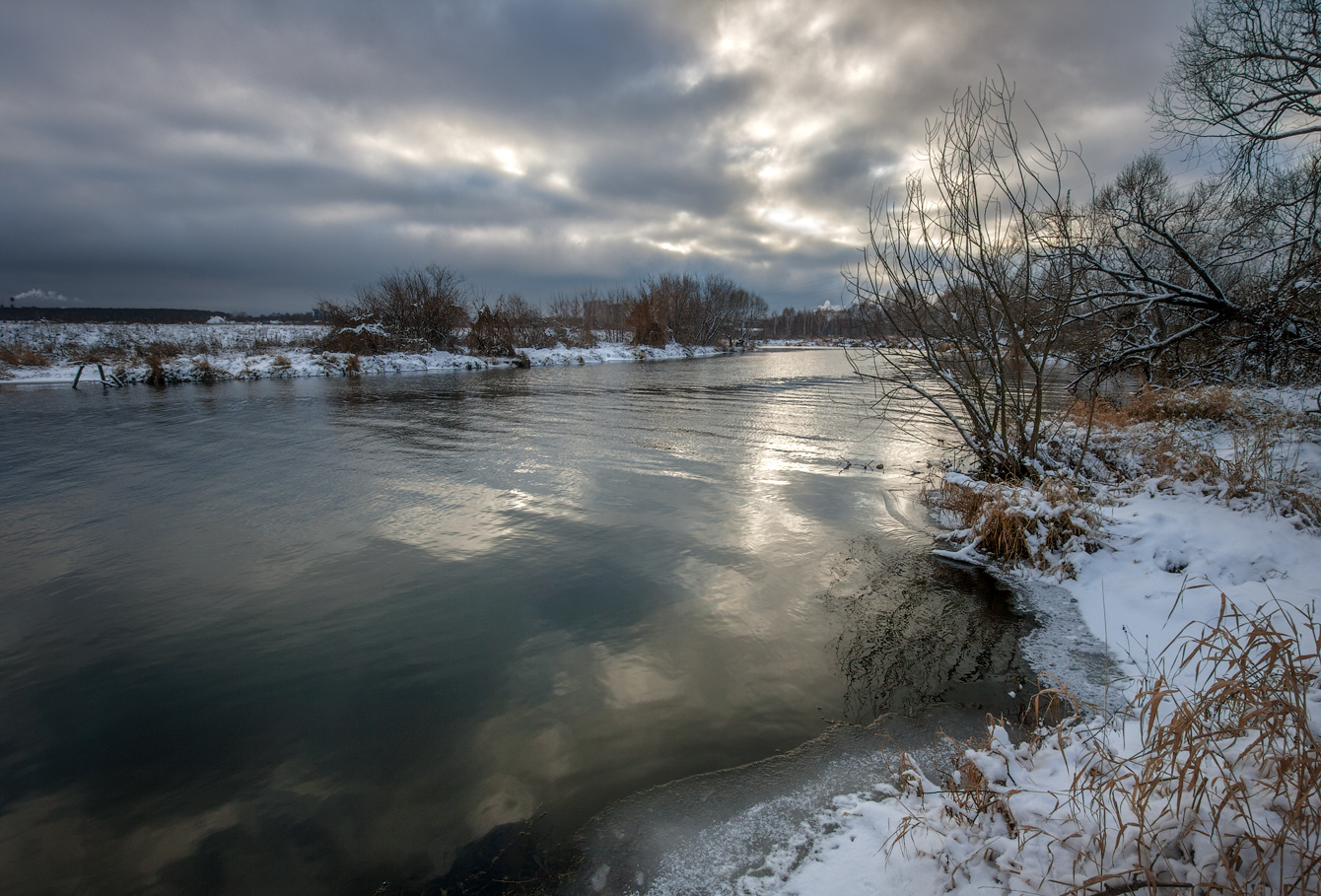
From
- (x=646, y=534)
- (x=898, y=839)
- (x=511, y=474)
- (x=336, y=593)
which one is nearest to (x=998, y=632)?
(x=898, y=839)

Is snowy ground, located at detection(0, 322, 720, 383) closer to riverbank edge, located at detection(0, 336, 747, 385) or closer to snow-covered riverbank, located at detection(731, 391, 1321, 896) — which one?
riverbank edge, located at detection(0, 336, 747, 385)

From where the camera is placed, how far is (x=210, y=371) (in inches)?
1109

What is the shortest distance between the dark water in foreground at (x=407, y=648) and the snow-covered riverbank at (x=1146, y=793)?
0.90 m

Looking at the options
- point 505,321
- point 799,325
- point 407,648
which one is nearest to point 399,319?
point 505,321

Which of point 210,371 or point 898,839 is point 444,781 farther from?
point 210,371

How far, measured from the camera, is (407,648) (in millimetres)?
4711

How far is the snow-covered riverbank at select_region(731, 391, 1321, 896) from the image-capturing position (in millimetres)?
1829

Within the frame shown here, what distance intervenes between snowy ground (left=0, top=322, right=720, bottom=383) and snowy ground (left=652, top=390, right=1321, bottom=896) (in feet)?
115

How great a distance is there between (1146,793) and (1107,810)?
333mm

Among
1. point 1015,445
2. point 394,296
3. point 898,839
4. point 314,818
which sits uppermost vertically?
point 394,296

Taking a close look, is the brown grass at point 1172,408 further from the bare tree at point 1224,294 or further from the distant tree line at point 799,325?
the distant tree line at point 799,325

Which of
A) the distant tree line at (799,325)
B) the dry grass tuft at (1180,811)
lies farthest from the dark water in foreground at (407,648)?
the distant tree line at (799,325)

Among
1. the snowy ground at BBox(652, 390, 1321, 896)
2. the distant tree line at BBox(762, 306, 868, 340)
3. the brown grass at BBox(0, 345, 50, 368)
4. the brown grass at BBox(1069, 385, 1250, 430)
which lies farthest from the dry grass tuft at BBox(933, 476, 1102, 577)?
the distant tree line at BBox(762, 306, 868, 340)

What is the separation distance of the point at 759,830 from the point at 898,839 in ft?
2.27
